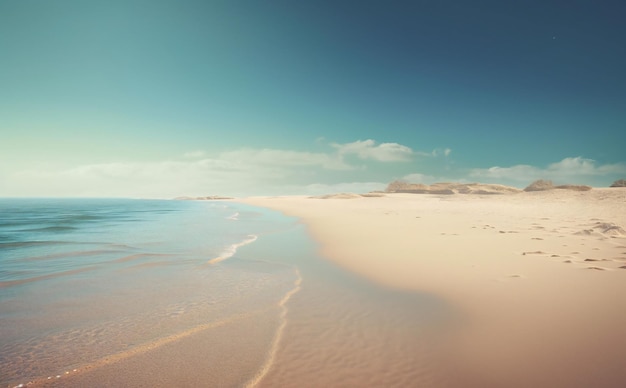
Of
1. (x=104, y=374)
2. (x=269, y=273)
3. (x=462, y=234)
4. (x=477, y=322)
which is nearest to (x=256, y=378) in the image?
(x=104, y=374)

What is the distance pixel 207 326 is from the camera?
4867mm

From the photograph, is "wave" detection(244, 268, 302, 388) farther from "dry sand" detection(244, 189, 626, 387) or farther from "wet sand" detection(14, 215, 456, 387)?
"dry sand" detection(244, 189, 626, 387)

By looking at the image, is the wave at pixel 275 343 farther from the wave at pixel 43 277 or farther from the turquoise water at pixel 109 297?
the wave at pixel 43 277

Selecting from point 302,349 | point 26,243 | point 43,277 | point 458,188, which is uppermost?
point 458,188

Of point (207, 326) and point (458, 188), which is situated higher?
point (458, 188)

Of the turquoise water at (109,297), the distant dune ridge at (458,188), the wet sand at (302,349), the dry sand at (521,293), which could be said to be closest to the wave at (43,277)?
the turquoise water at (109,297)

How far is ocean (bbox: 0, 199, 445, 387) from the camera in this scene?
355 cm

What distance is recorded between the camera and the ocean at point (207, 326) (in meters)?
3.55

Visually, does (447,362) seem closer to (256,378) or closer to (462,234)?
(256,378)

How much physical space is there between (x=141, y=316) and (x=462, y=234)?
41.8 ft

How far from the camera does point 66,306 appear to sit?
5863 millimetres

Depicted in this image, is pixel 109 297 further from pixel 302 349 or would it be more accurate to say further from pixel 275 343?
pixel 302 349

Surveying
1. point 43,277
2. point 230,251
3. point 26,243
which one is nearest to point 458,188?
point 230,251

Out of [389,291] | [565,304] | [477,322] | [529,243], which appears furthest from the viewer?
[529,243]
